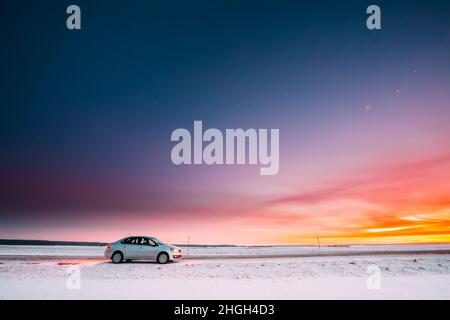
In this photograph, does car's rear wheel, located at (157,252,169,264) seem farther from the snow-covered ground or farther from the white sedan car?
the snow-covered ground

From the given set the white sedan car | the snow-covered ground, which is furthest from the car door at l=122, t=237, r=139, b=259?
the snow-covered ground

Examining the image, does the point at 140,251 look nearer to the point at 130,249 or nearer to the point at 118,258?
the point at 130,249

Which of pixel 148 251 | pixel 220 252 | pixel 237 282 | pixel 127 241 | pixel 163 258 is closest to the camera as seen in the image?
pixel 237 282

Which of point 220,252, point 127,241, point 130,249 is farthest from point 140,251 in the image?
point 220,252

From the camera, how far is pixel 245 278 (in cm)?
1452

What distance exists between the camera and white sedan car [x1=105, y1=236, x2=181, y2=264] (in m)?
20.3

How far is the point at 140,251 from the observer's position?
66.9ft

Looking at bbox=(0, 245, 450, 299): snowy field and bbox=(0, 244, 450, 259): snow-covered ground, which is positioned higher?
bbox=(0, 245, 450, 299): snowy field

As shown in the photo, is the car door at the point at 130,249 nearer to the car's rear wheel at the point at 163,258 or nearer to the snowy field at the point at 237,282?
the car's rear wheel at the point at 163,258

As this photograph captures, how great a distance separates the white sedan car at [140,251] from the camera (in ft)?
66.7

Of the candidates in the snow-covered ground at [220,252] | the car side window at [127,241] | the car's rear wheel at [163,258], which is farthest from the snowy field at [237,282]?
the snow-covered ground at [220,252]
